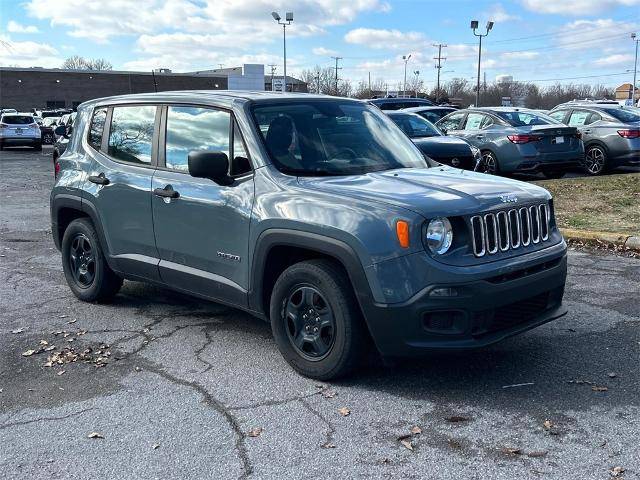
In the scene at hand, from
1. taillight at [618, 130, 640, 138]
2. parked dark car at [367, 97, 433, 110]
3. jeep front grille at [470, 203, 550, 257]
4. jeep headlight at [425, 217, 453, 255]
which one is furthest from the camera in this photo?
parked dark car at [367, 97, 433, 110]

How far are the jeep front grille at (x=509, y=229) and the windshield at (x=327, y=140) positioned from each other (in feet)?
3.62

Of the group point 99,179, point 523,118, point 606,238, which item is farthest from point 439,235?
point 523,118

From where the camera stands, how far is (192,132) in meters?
5.38

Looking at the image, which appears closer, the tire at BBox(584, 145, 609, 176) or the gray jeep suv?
the gray jeep suv

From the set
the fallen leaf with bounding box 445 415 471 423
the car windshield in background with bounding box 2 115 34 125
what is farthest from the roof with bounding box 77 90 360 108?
the car windshield in background with bounding box 2 115 34 125

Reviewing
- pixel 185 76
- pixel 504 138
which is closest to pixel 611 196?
pixel 504 138

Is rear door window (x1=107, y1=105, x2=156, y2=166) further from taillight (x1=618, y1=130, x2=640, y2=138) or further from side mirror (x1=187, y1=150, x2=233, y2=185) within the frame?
taillight (x1=618, y1=130, x2=640, y2=138)

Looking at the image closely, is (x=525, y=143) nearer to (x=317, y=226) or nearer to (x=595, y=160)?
(x=595, y=160)

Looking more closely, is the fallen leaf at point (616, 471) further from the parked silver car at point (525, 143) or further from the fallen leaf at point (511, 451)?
the parked silver car at point (525, 143)

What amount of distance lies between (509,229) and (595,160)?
12.2 metres

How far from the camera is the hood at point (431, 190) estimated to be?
13.6ft

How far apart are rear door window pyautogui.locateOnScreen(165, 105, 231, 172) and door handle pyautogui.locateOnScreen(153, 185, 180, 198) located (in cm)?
17

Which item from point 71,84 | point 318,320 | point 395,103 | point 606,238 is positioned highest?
point 71,84

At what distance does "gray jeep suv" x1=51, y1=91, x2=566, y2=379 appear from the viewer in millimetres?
4078
